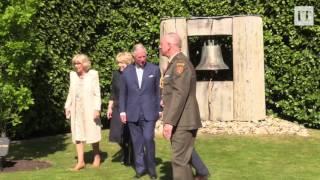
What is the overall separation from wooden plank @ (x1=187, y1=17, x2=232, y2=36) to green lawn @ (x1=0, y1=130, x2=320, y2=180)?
80.8 inches

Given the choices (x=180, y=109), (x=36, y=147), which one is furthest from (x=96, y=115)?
(x=36, y=147)

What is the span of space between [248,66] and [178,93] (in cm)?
529

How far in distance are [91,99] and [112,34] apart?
3904 mm

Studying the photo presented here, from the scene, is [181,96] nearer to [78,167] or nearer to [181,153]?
[181,153]

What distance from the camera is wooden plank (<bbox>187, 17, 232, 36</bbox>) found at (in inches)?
471

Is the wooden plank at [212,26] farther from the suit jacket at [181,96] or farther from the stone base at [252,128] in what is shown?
the suit jacket at [181,96]

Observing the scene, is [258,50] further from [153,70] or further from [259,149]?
[153,70]

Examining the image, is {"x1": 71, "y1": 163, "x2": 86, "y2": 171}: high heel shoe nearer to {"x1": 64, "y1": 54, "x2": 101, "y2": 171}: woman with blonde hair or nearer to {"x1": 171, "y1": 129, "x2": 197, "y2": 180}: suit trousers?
{"x1": 64, "y1": 54, "x2": 101, "y2": 171}: woman with blonde hair

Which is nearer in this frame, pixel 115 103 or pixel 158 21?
pixel 115 103

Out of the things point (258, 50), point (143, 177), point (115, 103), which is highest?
point (258, 50)

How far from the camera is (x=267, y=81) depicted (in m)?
12.6

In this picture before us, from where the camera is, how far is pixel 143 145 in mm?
8367

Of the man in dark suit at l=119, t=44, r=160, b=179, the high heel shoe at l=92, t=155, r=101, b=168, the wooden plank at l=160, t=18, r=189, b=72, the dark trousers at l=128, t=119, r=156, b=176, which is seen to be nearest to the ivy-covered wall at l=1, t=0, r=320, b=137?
the wooden plank at l=160, t=18, r=189, b=72

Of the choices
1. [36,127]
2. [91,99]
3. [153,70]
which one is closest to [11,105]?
[91,99]
